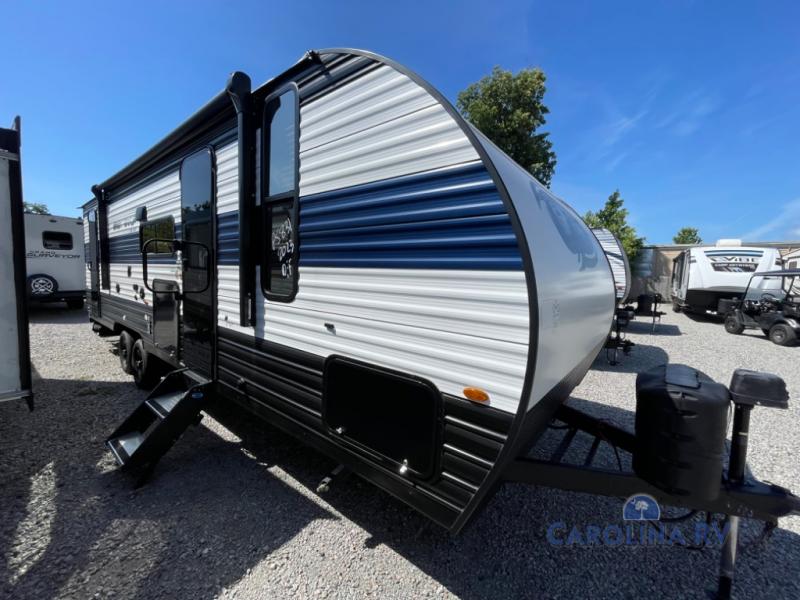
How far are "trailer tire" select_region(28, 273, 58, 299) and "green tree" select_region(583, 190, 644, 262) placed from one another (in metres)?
24.1

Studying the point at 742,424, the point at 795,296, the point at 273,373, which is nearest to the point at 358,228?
the point at 273,373

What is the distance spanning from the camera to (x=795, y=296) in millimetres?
10586

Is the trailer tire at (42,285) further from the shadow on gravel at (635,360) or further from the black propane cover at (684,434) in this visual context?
the black propane cover at (684,434)

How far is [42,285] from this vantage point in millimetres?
11977

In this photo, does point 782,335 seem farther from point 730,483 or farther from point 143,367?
point 143,367

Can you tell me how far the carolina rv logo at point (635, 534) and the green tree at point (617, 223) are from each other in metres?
21.2

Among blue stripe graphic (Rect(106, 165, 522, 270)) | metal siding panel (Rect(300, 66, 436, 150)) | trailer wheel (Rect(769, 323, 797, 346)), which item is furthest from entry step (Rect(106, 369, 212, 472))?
trailer wheel (Rect(769, 323, 797, 346))

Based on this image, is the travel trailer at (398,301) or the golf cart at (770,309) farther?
the golf cart at (770,309)

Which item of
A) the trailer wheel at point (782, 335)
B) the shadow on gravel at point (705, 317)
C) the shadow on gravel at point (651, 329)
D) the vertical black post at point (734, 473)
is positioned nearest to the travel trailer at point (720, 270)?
the shadow on gravel at point (705, 317)

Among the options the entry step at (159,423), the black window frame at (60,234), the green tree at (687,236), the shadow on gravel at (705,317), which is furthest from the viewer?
the green tree at (687,236)

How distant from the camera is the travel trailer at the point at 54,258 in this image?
38.8ft

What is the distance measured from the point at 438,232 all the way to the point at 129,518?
2957mm

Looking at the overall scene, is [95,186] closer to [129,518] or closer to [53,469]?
[53,469]

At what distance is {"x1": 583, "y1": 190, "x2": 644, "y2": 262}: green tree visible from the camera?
21.3 m
